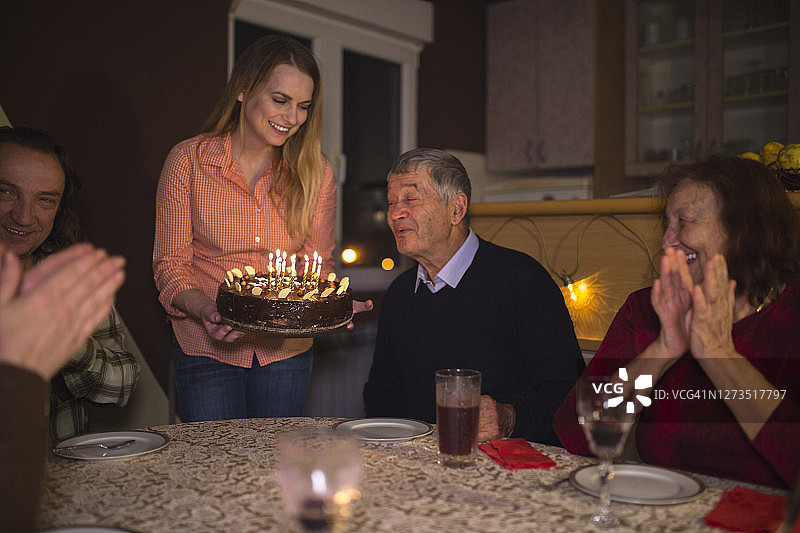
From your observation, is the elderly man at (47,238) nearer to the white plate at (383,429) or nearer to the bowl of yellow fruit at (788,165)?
the white plate at (383,429)

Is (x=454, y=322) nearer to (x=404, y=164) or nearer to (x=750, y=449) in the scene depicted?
(x=404, y=164)

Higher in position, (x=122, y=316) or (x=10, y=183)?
(x=10, y=183)

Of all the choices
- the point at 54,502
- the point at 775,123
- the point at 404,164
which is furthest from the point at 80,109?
the point at 775,123

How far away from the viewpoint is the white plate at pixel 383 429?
1347 millimetres

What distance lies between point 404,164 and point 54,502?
128 centimetres

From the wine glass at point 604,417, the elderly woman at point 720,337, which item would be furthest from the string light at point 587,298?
the wine glass at point 604,417

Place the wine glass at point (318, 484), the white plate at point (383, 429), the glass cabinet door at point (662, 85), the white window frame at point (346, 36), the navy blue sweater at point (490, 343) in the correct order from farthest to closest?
the glass cabinet door at point (662, 85)
the white window frame at point (346, 36)
the navy blue sweater at point (490, 343)
the white plate at point (383, 429)
the wine glass at point (318, 484)

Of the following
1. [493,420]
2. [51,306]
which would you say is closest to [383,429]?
[493,420]

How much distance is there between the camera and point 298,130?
2.23m

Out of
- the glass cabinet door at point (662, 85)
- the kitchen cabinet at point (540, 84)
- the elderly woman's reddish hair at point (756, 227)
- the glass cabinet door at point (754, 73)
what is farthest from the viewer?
the kitchen cabinet at point (540, 84)

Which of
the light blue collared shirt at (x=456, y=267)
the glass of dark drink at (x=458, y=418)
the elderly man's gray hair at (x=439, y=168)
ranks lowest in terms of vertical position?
the glass of dark drink at (x=458, y=418)

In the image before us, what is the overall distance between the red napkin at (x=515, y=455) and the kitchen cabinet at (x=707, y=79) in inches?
130

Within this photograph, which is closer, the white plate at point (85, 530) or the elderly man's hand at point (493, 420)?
the white plate at point (85, 530)

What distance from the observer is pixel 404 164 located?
2.01m
